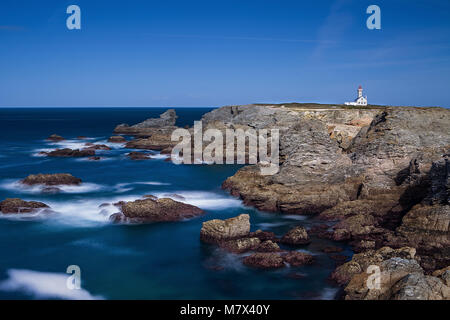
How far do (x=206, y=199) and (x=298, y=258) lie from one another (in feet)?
46.6

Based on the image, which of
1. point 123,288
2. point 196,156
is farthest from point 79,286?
point 196,156

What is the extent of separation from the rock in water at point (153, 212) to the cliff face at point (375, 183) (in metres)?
5.71

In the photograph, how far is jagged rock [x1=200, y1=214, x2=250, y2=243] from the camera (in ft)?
73.8

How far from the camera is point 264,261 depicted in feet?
64.0

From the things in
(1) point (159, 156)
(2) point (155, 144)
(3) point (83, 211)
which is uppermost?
(2) point (155, 144)

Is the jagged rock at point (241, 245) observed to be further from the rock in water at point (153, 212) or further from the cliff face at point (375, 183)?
the rock in water at point (153, 212)

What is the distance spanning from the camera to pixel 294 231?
22.6m

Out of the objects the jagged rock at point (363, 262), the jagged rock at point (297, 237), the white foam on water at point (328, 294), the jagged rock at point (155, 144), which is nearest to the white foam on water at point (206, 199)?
the jagged rock at point (297, 237)

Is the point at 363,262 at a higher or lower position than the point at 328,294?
higher

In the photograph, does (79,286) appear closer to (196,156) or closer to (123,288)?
(123,288)

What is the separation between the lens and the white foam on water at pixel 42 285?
17.6m

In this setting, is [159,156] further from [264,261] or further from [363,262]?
[363,262]

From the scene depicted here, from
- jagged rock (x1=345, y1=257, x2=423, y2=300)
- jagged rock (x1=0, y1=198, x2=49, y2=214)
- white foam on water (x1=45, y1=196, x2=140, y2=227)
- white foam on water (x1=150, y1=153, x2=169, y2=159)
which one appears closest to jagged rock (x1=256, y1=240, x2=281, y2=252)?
jagged rock (x1=345, y1=257, x2=423, y2=300)

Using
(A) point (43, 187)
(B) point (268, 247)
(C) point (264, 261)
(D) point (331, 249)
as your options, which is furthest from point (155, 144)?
(C) point (264, 261)
